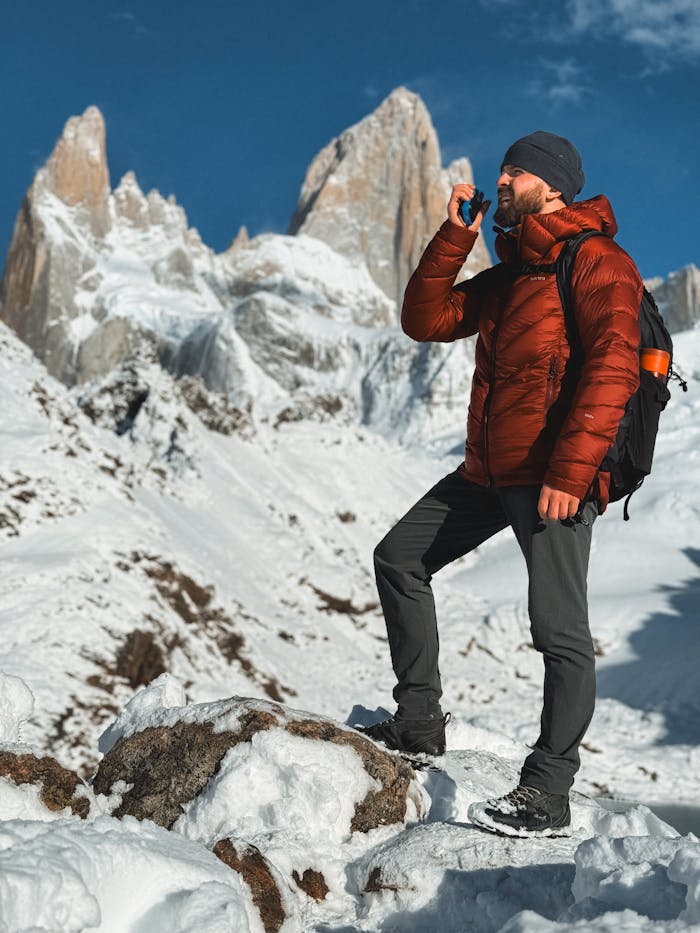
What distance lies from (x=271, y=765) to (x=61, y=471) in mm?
12210

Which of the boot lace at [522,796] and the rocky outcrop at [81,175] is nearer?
the boot lace at [522,796]

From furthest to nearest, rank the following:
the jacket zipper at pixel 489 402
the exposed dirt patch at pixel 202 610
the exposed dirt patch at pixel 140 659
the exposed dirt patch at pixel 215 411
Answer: the exposed dirt patch at pixel 215 411 → the exposed dirt patch at pixel 202 610 → the exposed dirt patch at pixel 140 659 → the jacket zipper at pixel 489 402

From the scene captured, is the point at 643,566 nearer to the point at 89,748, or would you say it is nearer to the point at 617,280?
the point at 89,748

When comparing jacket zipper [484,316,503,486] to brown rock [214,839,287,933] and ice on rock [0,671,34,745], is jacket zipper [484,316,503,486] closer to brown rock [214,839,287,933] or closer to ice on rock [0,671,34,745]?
brown rock [214,839,287,933]

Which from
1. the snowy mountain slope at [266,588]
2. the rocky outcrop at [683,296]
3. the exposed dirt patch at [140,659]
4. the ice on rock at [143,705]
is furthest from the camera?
the rocky outcrop at [683,296]

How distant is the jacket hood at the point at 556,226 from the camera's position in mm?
3277

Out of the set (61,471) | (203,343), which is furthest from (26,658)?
(203,343)

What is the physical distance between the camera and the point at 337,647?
1892cm

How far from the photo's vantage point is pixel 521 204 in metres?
3.52

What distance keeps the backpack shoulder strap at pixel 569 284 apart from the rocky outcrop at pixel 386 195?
411 feet

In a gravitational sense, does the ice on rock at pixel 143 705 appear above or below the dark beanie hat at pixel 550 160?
below

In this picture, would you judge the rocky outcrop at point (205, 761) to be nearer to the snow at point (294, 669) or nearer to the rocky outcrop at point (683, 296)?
the snow at point (294, 669)

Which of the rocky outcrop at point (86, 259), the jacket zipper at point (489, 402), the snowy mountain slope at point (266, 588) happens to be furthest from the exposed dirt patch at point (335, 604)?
the rocky outcrop at point (86, 259)

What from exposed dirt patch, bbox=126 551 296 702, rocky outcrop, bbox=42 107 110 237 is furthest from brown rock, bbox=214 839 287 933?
rocky outcrop, bbox=42 107 110 237
